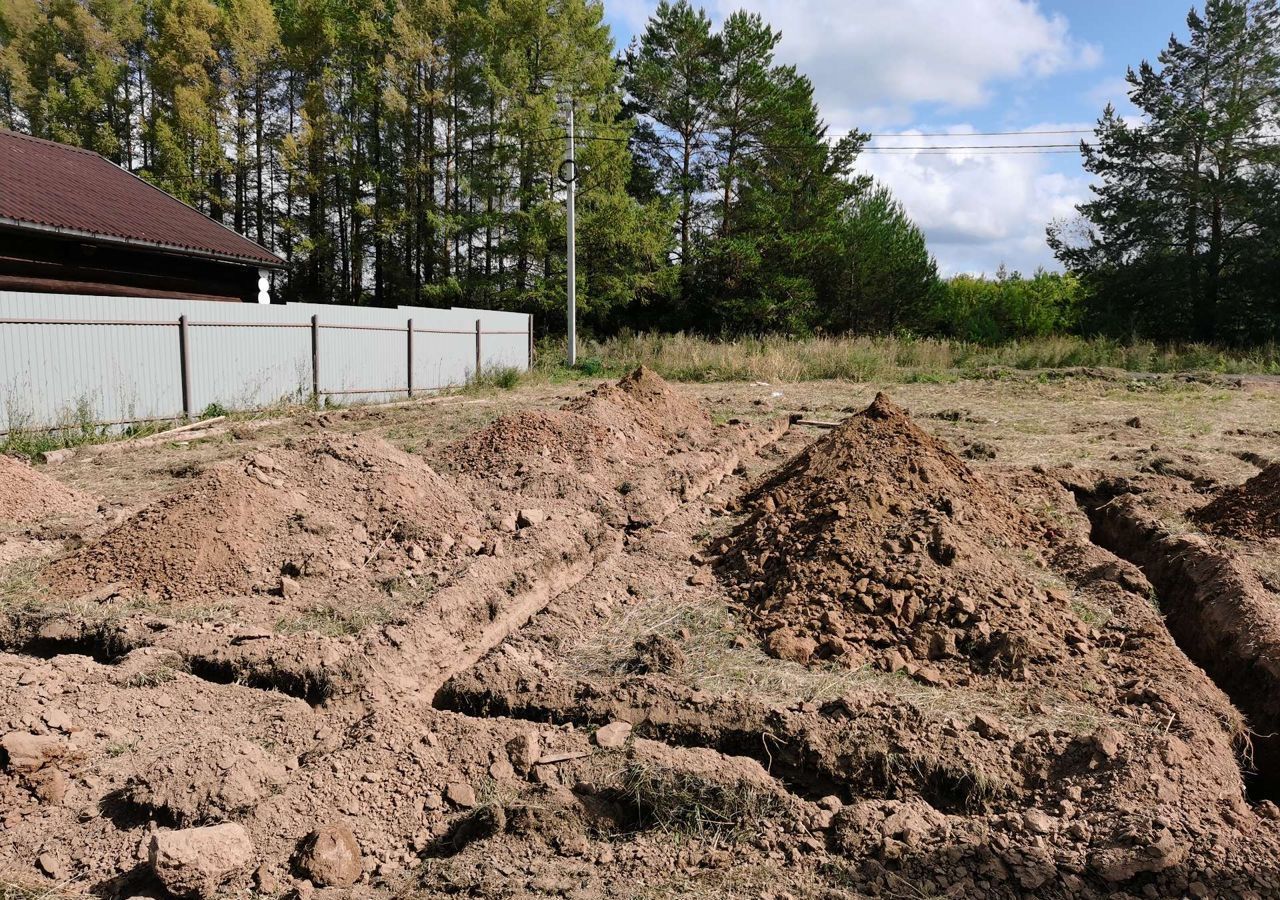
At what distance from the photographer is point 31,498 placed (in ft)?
21.2

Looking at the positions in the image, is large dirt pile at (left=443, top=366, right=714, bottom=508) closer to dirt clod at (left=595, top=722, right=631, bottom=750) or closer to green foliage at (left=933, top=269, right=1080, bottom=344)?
dirt clod at (left=595, top=722, right=631, bottom=750)

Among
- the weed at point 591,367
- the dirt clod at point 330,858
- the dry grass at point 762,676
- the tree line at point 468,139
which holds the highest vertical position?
the tree line at point 468,139

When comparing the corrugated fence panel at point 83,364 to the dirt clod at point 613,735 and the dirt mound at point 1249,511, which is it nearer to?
the dirt clod at point 613,735

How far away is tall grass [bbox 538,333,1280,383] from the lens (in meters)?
21.2

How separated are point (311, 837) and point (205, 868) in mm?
305

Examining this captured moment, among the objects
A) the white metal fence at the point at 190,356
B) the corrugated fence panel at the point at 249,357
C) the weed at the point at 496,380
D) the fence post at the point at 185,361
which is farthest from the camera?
the weed at the point at 496,380

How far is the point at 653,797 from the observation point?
2965 millimetres

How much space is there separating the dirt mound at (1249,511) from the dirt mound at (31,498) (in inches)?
341

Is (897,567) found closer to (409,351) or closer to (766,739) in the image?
(766,739)

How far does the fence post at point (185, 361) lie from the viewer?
38.7ft

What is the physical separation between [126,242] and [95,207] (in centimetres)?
171

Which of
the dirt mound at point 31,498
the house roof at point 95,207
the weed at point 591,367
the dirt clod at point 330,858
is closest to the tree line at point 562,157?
the weed at point 591,367

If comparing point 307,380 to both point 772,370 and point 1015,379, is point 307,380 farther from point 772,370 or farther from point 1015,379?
point 1015,379

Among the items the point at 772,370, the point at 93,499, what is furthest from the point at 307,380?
Answer: the point at 772,370
